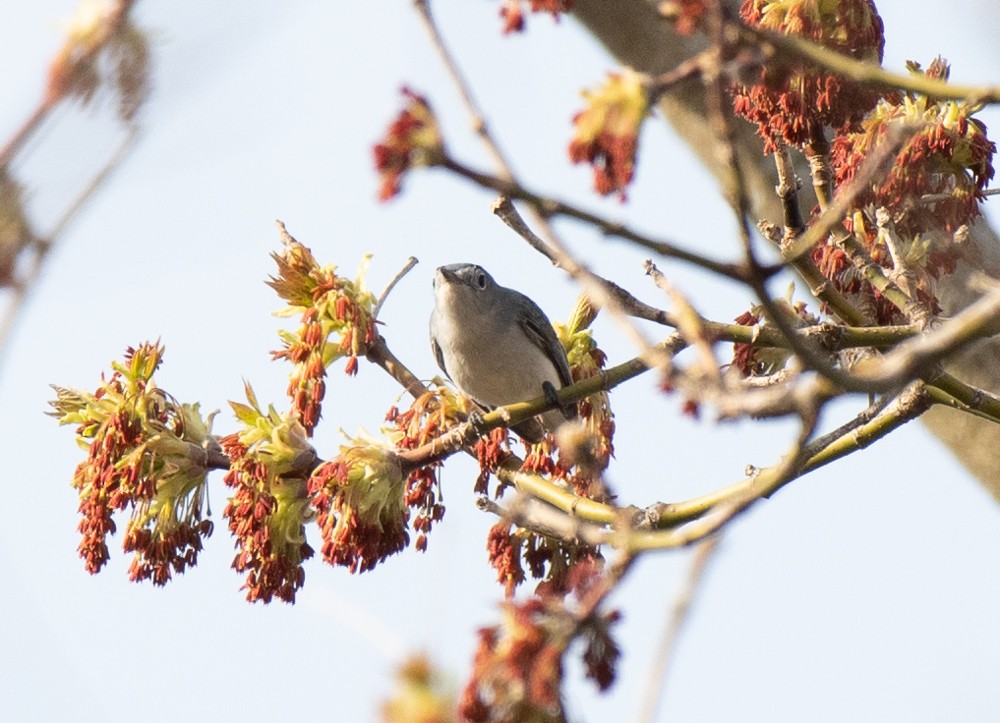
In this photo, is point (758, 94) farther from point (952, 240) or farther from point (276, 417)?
point (276, 417)

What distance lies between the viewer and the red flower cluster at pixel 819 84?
314 centimetres

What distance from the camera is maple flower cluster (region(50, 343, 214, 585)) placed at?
3805 millimetres

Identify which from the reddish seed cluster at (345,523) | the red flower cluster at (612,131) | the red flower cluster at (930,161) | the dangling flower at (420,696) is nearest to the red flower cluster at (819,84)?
the red flower cluster at (930,161)

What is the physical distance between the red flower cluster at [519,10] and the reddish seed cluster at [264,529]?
183 centimetres

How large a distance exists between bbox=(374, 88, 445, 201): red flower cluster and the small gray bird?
14.6 feet

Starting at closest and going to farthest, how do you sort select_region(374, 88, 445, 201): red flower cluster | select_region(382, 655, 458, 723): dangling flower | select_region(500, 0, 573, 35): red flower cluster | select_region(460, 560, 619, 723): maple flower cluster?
select_region(382, 655, 458, 723): dangling flower
select_region(374, 88, 445, 201): red flower cluster
select_region(460, 560, 619, 723): maple flower cluster
select_region(500, 0, 573, 35): red flower cluster

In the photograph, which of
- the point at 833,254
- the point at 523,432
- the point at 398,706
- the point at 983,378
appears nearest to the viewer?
the point at 398,706

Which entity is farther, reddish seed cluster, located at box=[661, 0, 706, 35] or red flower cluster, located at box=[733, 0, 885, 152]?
red flower cluster, located at box=[733, 0, 885, 152]

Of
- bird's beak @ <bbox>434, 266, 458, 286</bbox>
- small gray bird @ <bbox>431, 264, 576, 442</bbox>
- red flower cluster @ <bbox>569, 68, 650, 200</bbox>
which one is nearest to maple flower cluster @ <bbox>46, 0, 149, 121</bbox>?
red flower cluster @ <bbox>569, 68, 650, 200</bbox>

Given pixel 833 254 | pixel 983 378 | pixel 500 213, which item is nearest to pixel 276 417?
pixel 500 213

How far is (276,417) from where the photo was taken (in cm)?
399

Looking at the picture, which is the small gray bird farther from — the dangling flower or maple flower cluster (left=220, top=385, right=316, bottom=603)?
the dangling flower

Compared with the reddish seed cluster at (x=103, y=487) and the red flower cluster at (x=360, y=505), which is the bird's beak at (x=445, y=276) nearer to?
the red flower cluster at (x=360, y=505)

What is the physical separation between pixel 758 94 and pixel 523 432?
12.4 ft
